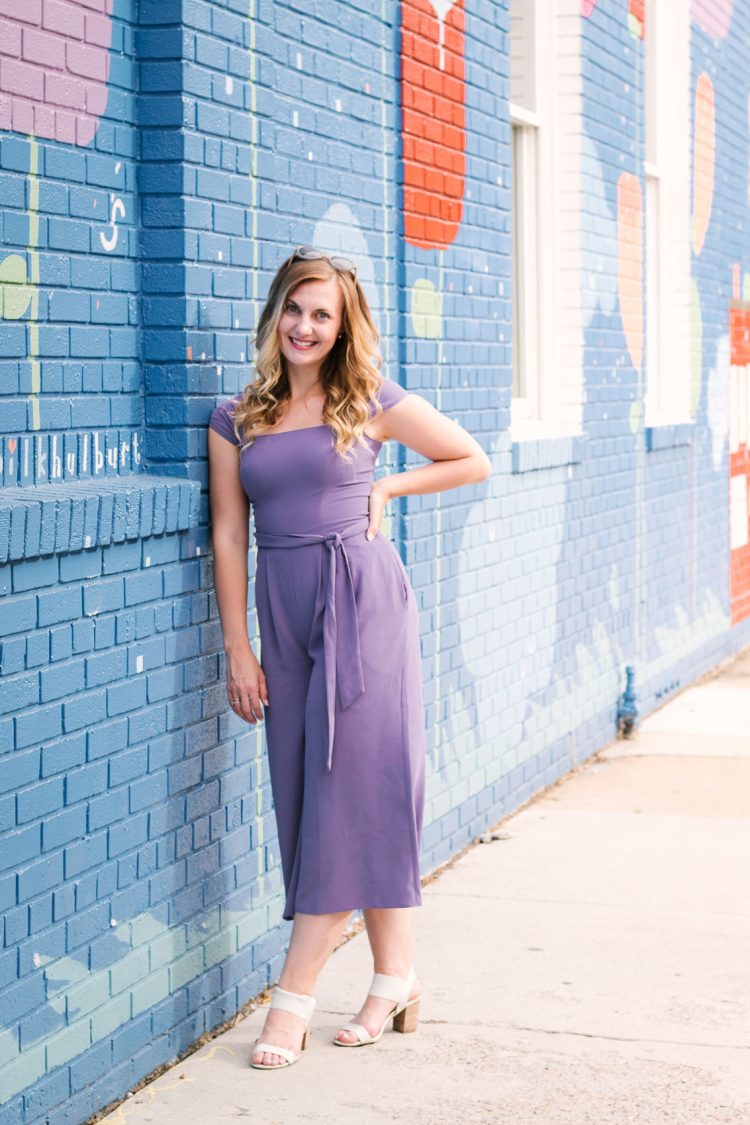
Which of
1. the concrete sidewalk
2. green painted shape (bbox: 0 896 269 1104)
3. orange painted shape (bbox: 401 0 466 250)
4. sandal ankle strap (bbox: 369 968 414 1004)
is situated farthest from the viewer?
orange painted shape (bbox: 401 0 466 250)

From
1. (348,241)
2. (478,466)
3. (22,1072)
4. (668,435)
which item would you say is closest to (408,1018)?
(22,1072)

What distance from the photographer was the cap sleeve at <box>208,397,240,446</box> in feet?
15.3

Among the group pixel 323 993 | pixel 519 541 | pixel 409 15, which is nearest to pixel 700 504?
pixel 519 541

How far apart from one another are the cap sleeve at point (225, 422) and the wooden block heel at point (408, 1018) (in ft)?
5.09

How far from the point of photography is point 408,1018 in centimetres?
479

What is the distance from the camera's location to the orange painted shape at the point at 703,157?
1109 centimetres

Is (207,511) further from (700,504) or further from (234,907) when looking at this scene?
(700,504)

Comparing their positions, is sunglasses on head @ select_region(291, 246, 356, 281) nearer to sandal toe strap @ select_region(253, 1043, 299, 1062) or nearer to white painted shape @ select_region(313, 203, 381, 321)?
white painted shape @ select_region(313, 203, 381, 321)

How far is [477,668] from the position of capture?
700 centimetres

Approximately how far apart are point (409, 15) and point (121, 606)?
2814 mm

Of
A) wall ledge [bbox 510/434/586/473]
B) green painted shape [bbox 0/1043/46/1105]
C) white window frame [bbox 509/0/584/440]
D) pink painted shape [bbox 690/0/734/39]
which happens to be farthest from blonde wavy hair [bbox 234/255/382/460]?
pink painted shape [bbox 690/0/734/39]

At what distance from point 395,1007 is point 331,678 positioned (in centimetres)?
90

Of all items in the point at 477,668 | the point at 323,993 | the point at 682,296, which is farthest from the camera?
the point at 682,296

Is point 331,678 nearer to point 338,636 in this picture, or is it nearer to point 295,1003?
point 338,636
